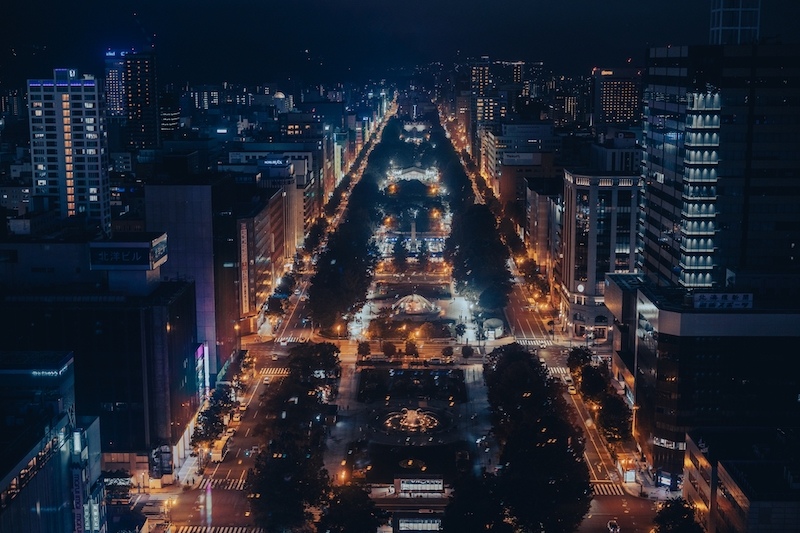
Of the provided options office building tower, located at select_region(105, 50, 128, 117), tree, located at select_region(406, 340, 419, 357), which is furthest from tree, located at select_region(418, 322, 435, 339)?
office building tower, located at select_region(105, 50, 128, 117)

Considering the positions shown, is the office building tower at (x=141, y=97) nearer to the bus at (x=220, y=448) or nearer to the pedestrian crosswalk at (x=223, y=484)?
the bus at (x=220, y=448)

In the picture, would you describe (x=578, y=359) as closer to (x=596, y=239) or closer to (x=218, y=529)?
(x=596, y=239)

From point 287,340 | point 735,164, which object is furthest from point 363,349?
point 735,164

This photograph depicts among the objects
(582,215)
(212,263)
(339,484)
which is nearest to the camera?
(339,484)

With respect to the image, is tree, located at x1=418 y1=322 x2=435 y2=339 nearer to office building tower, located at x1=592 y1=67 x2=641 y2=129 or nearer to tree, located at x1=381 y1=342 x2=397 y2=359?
tree, located at x1=381 y1=342 x2=397 y2=359

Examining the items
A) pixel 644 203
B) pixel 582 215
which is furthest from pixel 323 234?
pixel 644 203

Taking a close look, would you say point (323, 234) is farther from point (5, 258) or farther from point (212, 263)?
point (5, 258)
